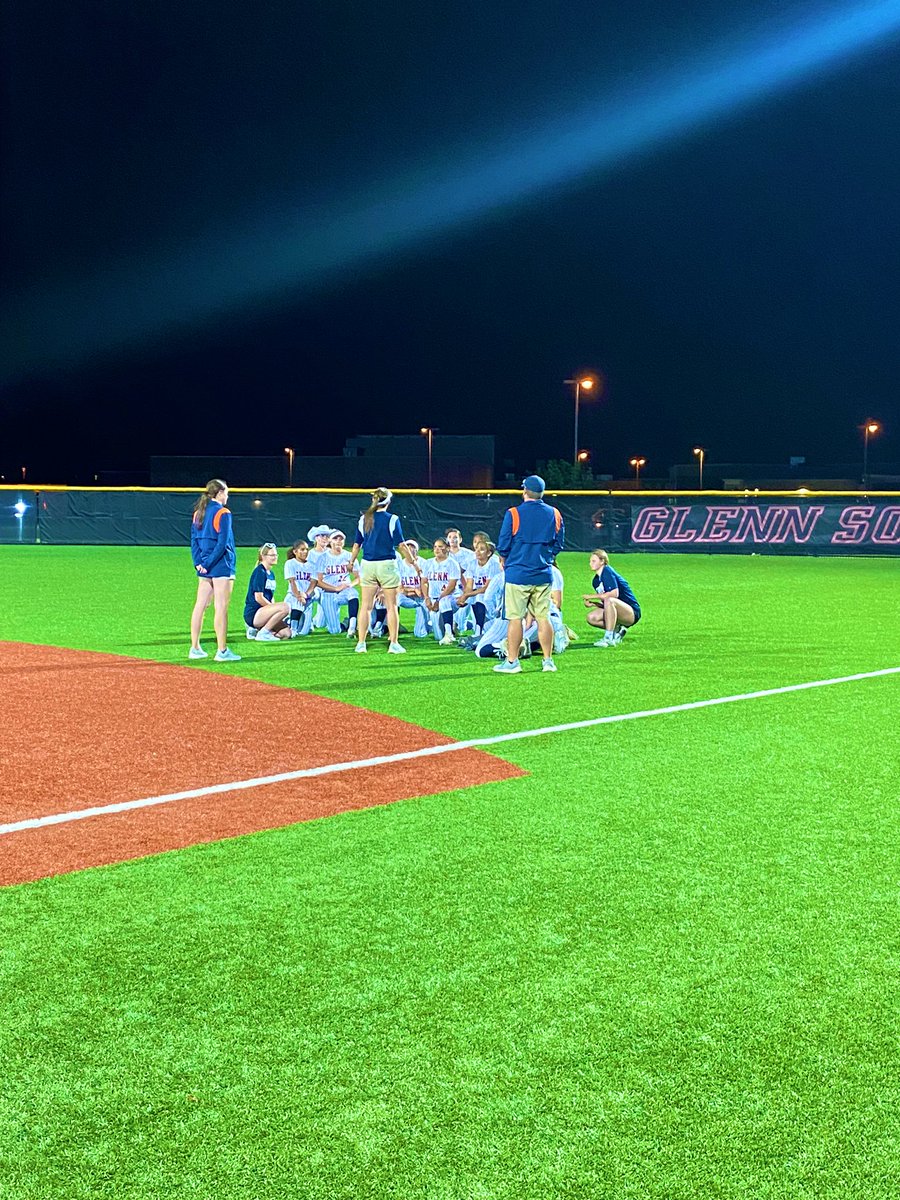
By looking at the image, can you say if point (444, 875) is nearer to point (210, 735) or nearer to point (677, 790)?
point (677, 790)

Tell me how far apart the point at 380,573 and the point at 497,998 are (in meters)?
8.78

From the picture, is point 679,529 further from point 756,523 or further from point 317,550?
point 317,550

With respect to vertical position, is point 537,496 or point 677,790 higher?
point 537,496

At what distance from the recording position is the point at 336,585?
14250mm

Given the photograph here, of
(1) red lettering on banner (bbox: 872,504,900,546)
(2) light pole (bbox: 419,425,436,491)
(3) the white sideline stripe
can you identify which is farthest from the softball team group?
(2) light pole (bbox: 419,425,436,491)

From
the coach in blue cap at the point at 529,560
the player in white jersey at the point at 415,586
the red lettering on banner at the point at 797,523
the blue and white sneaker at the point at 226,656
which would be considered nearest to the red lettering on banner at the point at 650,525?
the red lettering on banner at the point at 797,523

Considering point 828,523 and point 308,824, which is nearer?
point 308,824

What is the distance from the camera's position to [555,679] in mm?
10492

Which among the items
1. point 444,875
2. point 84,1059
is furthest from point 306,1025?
point 444,875

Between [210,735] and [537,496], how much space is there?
4.38 m

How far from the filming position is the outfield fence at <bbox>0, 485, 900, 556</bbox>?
34.0 metres

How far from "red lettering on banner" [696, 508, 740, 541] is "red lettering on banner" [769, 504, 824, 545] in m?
1.35

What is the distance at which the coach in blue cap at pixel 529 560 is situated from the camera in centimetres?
1059

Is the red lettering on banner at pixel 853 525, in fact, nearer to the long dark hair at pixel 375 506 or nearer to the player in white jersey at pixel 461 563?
the player in white jersey at pixel 461 563
